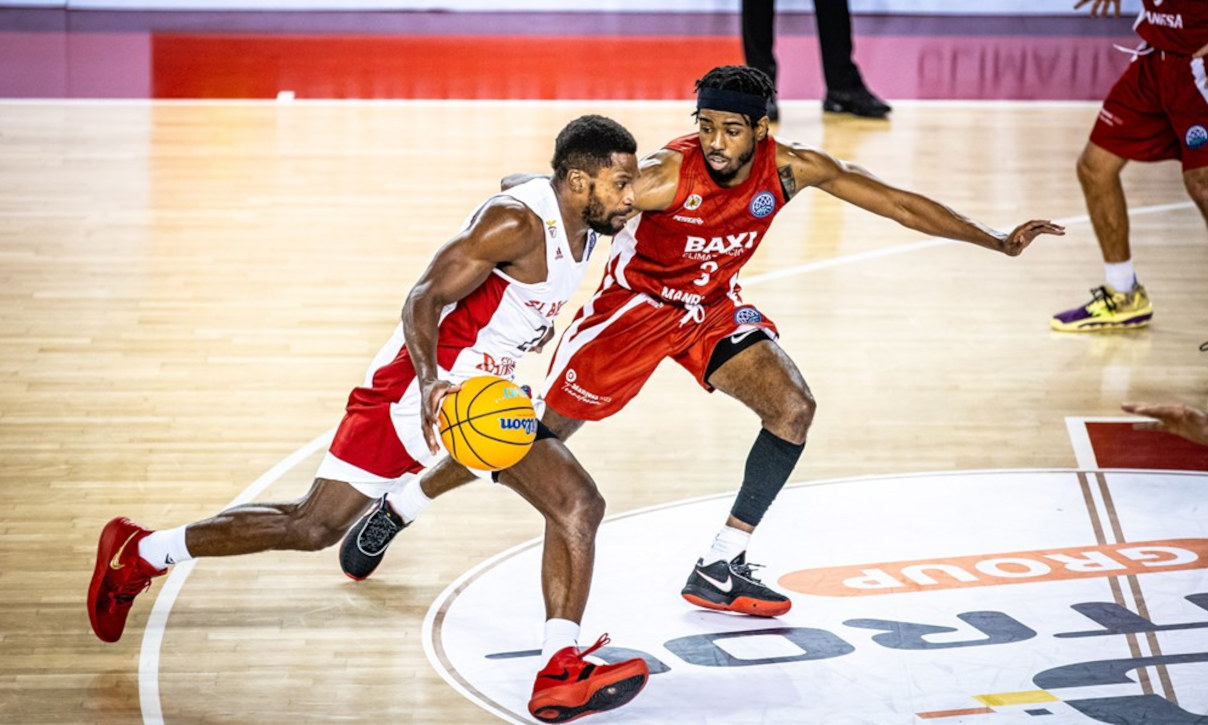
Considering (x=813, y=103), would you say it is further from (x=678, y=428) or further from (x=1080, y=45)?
(x=678, y=428)

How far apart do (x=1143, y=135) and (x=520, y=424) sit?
514 cm

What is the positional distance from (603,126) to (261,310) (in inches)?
165

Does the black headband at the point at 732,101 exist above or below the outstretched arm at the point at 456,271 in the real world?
above

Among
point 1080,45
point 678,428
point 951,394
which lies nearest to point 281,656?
point 678,428

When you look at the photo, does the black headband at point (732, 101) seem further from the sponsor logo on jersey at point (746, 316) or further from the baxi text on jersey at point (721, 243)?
the sponsor logo on jersey at point (746, 316)

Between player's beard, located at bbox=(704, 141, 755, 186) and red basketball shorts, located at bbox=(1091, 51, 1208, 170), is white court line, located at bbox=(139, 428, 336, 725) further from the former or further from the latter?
red basketball shorts, located at bbox=(1091, 51, 1208, 170)

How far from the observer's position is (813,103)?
14.2 m

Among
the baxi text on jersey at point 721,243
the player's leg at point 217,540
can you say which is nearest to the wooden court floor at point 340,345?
the player's leg at point 217,540

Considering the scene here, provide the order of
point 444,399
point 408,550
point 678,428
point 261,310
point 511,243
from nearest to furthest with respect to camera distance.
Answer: point 444,399 → point 511,243 → point 408,550 → point 678,428 → point 261,310

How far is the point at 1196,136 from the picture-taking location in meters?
8.22

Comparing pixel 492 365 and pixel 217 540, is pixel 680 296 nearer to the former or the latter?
pixel 492 365

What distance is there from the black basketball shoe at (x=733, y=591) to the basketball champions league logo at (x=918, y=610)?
5cm

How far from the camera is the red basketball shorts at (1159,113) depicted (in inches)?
323

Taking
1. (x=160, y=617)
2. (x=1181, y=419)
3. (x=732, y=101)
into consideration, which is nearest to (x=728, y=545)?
(x=732, y=101)
